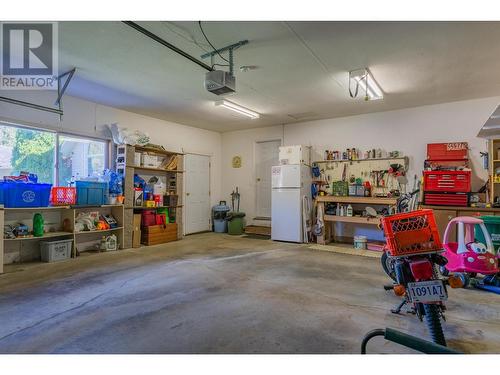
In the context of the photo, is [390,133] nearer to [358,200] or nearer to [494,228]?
[358,200]

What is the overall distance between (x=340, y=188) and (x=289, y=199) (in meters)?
1.16

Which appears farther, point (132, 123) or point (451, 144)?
point (132, 123)

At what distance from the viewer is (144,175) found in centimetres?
668

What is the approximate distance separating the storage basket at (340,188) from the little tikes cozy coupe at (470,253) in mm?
2762

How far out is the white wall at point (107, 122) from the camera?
188 inches

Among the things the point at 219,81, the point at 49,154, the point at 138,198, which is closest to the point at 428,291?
the point at 219,81

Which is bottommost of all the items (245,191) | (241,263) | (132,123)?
(241,263)

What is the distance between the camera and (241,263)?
4.67m

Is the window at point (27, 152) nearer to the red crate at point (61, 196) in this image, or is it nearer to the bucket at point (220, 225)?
the red crate at point (61, 196)

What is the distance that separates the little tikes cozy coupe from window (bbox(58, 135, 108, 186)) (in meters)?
6.16

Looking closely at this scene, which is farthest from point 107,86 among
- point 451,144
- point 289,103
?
point 451,144
